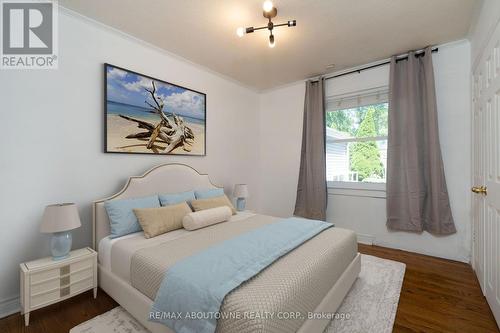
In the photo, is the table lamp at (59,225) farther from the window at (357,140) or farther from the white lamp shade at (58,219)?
the window at (357,140)

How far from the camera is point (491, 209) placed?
1786 millimetres

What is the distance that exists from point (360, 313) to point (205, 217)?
1.60 meters

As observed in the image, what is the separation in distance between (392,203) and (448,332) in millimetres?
1705

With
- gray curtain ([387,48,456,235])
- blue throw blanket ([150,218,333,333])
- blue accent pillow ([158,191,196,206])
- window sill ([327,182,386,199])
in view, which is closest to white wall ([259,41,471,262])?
window sill ([327,182,386,199])

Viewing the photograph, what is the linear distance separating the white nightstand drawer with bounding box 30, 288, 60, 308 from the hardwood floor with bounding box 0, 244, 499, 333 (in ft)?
0.49

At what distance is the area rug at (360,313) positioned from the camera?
162cm

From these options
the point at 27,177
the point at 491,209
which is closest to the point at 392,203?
the point at 491,209

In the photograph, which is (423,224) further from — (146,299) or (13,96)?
(13,96)

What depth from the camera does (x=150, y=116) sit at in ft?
9.07

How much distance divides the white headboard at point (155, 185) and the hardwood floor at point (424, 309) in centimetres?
54

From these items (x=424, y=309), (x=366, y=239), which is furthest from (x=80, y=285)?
(x=366, y=239)

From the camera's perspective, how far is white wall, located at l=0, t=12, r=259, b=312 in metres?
1.87

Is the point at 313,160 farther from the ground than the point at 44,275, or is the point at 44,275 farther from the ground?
the point at 313,160

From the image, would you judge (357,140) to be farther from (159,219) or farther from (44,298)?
(44,298)
